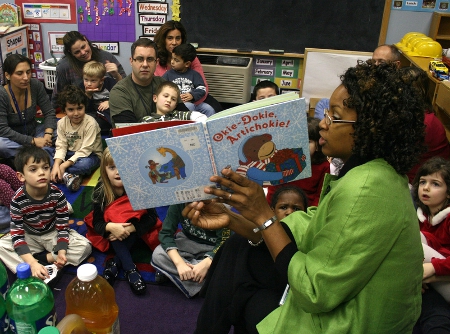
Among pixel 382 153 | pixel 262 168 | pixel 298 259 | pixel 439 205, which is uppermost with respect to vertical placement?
pixel 382 153

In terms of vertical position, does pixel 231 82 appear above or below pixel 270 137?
below

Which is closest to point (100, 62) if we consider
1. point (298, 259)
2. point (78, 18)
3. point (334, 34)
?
point (78, 18)

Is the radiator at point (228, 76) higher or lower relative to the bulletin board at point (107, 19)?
lower

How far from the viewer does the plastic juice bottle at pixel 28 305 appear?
0.97 meters

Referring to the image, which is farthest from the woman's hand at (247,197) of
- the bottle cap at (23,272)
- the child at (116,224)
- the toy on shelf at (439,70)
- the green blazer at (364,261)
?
the toy on shelf at (439,70)

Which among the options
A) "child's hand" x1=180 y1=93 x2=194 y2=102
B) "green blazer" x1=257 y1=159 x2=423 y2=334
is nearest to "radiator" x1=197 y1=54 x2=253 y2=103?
"child's hand" x1=180 y1=93 x2=194 y2=102

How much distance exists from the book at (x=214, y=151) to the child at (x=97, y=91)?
2322 mm

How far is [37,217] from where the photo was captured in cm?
206

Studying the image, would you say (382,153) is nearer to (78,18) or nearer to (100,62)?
(100,62)

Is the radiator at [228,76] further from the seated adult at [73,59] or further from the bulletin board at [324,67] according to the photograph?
the seated adult at [73,59]

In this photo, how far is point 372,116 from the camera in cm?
99

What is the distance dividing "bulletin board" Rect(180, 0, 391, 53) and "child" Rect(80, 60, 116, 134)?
3.57ft

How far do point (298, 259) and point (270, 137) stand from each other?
343 mm

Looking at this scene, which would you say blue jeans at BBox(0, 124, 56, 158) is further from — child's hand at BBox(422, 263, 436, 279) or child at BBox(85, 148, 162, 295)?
child's hand at BBox(422, 263, 436, 279)
